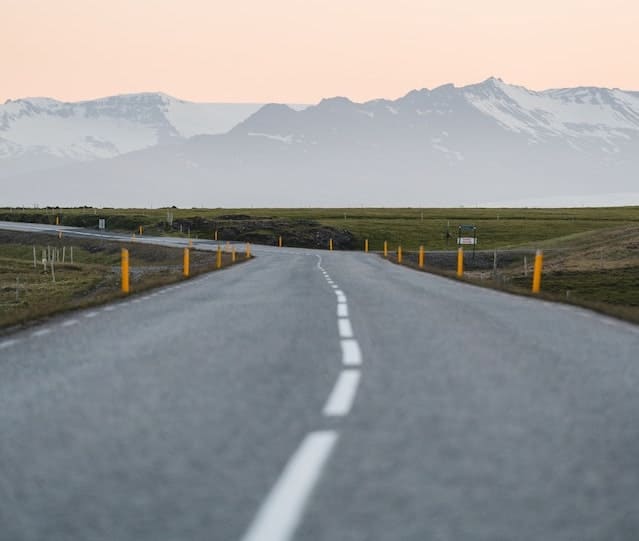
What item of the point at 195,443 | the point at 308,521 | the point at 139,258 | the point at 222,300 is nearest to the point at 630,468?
the point at 308,521

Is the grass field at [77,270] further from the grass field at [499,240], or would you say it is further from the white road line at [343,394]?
the white road line at [343,394]

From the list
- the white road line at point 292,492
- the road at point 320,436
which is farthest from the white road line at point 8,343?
the white road line at point 292,492

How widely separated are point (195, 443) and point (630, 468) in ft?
8.41

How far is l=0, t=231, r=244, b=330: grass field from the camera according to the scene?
40656 millimetres

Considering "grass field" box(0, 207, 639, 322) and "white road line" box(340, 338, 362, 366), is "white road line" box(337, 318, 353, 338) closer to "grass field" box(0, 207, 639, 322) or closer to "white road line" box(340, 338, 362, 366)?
"white road line" box(340, 338, 362, 366)

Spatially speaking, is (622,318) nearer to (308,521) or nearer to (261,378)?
(261,378)

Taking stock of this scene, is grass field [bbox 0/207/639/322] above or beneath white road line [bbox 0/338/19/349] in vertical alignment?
beneath

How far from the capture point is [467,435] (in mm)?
5555

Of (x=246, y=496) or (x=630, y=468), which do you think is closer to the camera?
(x=246, y=496)

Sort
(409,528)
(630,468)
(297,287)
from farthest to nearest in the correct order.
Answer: (297,287) < (630,468) < (409,528)

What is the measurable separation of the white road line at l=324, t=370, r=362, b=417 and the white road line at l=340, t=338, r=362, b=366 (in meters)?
0.57

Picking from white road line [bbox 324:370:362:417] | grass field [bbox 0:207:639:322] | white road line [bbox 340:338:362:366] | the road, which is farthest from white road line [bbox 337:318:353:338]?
grass field [bbox 0:207:639:322]

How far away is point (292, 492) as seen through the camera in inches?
169

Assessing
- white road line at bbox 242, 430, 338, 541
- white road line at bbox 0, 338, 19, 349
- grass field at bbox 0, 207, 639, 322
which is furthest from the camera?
grass field at bbox 0, 207, 639, 322
